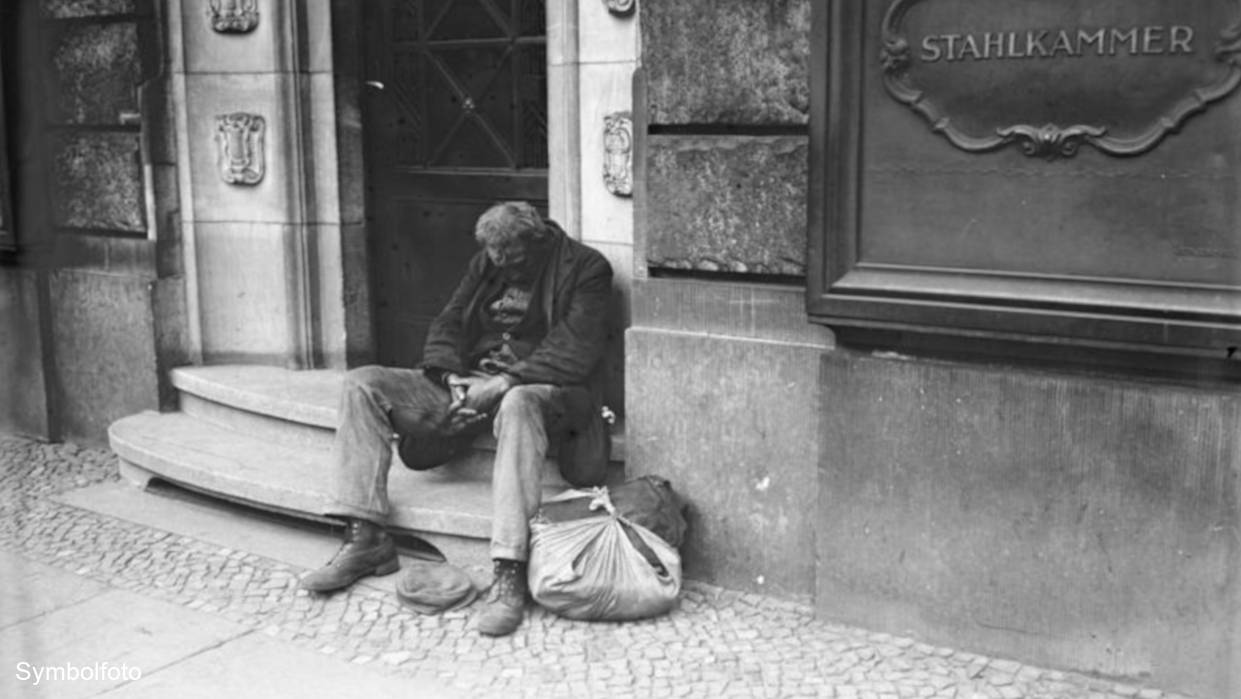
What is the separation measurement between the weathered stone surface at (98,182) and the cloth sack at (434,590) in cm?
305

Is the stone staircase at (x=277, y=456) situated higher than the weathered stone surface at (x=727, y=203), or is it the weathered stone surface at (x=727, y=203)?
the weathered stone surface at (x=727, y=203)

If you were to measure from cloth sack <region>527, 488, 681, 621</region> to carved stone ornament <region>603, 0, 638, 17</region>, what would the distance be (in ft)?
6.87

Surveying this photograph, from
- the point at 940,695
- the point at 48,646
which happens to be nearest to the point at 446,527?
the point at 48,646

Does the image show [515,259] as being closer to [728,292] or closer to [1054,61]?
[728,292]

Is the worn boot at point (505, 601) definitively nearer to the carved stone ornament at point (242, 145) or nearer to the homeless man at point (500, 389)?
the homeless man at point (500, 389)

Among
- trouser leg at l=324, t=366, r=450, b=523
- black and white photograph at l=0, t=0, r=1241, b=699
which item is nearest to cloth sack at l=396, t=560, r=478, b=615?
black and white photograph at l=0, t=0, r=1241, b=699

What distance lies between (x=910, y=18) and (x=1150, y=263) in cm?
110

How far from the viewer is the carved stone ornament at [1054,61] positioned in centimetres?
405

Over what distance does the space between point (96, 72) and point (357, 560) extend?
11.3 feet

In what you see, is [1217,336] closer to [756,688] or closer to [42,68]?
[756,688]

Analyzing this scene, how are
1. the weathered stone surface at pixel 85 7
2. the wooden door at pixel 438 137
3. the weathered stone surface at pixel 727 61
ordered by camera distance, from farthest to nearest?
the weathered stone surface at pixel 85 7 < the wooden door at pixel 438 137 < the weathered stone surface at pixel 727 61

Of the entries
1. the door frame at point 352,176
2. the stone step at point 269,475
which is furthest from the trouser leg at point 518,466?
the door frame at point 352,176

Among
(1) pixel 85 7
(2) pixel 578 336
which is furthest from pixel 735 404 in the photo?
(1) pixel 85 7

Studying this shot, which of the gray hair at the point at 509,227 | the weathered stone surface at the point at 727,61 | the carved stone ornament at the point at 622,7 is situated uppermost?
the carved stone ornament at the point at 622,7
